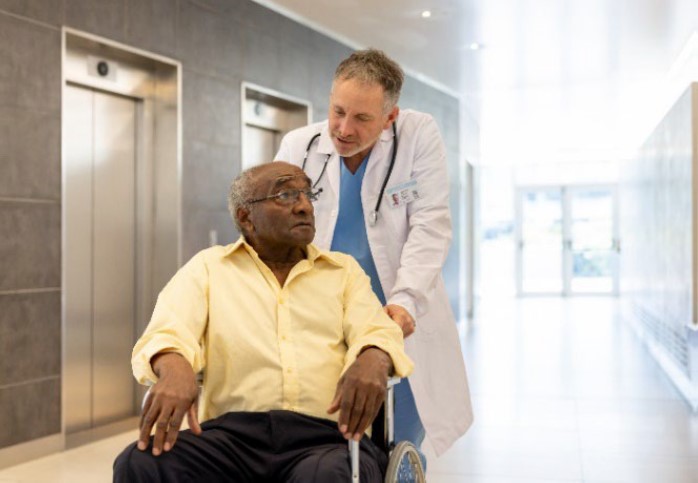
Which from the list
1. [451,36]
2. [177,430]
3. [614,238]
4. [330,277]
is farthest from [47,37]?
[614,238]

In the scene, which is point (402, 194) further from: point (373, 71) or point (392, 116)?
point (373, 71)

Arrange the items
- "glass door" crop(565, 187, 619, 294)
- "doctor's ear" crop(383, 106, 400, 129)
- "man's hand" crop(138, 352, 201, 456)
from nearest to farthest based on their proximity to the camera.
A: 1. "man's hand" crop(138, 352, 201, 456)
2. "doctor's ear" crop(383, 106, 400, 129)
3. "glass door" crop(565, 187, 619, 294)

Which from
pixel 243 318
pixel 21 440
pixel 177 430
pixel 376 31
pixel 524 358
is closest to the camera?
pixel 177 430

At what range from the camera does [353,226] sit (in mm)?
2545

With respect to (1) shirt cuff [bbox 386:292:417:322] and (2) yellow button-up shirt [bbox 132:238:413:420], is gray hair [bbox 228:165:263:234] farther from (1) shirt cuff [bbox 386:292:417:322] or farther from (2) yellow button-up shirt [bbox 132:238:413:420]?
(1) shirt cuff [bbox 386:292:417:322]

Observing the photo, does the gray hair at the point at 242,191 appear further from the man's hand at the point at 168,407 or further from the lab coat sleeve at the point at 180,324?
the man's hand at the point at 168,407

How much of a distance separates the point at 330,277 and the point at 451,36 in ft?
19.4

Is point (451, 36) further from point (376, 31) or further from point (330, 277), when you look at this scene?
point (330, 277)

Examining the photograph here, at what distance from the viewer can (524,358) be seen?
8.34m

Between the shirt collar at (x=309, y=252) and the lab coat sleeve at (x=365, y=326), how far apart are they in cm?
5

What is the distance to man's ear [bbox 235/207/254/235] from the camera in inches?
88.4

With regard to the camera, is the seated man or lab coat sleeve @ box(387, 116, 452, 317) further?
lab coat sleeve @ box(387, 116, 452, 317)

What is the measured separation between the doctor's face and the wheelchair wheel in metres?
0.79

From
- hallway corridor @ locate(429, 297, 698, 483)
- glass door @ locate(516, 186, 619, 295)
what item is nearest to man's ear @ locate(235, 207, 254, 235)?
hallway corridor @ locate(429, 297, 698, 483)
